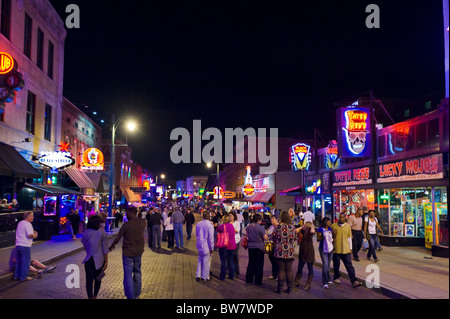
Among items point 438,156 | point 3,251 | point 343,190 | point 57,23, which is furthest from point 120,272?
point 57,23

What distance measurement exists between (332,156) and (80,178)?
17560 mm

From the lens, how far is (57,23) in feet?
86.2

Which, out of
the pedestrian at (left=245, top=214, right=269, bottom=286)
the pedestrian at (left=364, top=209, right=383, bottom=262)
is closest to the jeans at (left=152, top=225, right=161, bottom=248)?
the pedestrian at (left=245, top=214, right=269, bottom=286)

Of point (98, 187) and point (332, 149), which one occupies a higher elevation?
point (332, 149)

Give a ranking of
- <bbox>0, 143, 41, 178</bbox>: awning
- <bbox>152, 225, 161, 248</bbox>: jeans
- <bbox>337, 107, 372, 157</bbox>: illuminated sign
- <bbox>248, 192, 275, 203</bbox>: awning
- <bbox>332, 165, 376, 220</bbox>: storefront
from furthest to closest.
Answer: <bbox>248, 192, 275, 203</bbox>: awning, <bbox>332, 165, 376, 220</bbox>: storefront, <bbox>337, 107, 372, 157</bbox>: illuminated sign, <bbox>152, 225, 161, 248</bbox>: jeans, <bbox>0, 143, 41, 178</bbox>: awning

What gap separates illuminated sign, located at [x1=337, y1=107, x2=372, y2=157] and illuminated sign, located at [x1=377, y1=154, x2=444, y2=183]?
1.35m

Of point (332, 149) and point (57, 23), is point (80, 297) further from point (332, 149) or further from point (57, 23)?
point (57, 23)

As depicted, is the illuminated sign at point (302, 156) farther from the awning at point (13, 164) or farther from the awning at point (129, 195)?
the awning at point (129, 195)

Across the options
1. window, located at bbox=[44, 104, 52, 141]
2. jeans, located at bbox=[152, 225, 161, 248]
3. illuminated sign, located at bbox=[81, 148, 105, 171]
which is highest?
window, located at bbox=[44, 104, 52, 141]

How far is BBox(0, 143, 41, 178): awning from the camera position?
16.6 m

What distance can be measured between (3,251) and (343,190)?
1722cm

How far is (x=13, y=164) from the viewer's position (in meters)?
17.8

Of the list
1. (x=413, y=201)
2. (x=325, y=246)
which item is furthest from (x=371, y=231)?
(x=325, y=246)

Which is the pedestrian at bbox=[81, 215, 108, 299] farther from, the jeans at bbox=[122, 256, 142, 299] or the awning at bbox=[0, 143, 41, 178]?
the awning at bbox=[0, 143, 41, 178]
